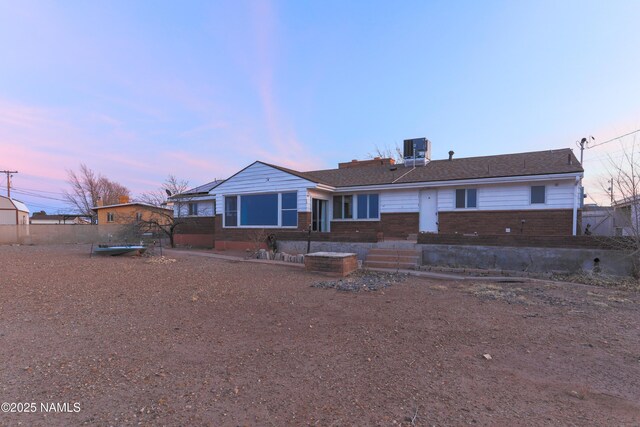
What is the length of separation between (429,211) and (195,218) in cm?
1428

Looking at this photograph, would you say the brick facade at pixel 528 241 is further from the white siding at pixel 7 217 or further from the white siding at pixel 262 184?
the white siding at pixel 7 217

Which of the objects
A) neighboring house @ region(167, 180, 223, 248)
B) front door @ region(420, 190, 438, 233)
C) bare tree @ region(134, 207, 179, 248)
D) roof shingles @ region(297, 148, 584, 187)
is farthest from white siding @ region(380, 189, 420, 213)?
bare tree @ region(134, 207, 179, 248)

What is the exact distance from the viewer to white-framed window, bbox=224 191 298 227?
16.6m

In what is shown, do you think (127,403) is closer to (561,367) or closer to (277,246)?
(561,367)

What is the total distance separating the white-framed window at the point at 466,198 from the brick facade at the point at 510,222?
274 mm

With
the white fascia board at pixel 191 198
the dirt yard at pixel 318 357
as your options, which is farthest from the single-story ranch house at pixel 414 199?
the dirt yard at pixel 318 357

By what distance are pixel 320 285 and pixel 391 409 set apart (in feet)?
19.1

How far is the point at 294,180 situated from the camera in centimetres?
1642

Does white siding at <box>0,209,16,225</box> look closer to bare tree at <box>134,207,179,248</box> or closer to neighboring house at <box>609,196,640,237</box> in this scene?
bare tree at <box>134,207,179,248</box>

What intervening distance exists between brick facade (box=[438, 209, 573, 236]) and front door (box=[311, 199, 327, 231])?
5.76 metres

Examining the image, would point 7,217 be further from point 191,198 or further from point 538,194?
point 538,194

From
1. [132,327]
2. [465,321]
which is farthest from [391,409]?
[132,327]

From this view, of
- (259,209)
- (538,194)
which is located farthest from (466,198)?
(259,209)

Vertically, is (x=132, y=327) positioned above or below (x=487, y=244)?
below
